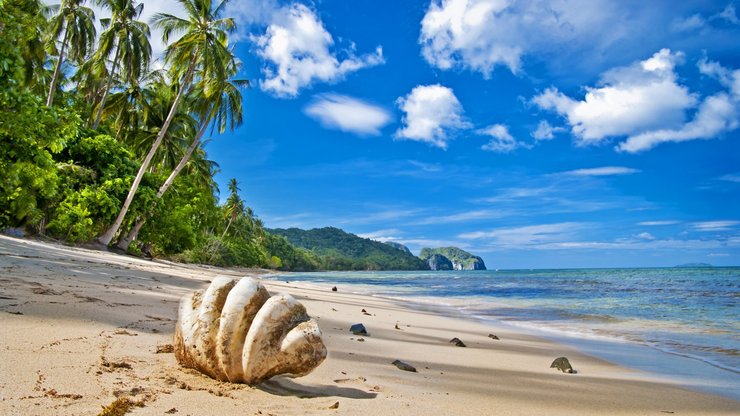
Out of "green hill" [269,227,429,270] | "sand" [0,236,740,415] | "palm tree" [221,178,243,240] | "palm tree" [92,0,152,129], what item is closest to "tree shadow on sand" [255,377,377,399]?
"sand" [0,236,740,415]

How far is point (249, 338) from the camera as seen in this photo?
8.55ft

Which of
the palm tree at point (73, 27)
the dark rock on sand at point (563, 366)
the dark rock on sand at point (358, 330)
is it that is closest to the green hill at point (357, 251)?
the palm tree at point (73, 27)

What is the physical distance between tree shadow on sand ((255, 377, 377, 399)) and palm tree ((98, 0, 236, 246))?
2132cm

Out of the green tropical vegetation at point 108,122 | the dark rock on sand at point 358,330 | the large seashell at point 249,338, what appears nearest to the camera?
the large seashell at point 249,338

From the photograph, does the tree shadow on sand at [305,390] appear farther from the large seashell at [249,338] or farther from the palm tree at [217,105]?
the palm tree at [217,105]

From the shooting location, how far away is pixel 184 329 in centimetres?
285

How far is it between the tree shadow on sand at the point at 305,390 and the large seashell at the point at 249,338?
0.34ft

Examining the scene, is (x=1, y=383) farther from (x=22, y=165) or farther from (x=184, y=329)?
(x=22, y=165)

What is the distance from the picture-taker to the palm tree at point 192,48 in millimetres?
21531

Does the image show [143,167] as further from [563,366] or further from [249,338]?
[249,338]

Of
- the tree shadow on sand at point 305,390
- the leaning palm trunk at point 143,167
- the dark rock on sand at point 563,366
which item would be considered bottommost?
the dark rock on sand at point 563,366

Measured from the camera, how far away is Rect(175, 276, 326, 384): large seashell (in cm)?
262

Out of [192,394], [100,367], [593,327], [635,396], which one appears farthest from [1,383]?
[593,327]

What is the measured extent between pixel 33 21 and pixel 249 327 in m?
13.1
